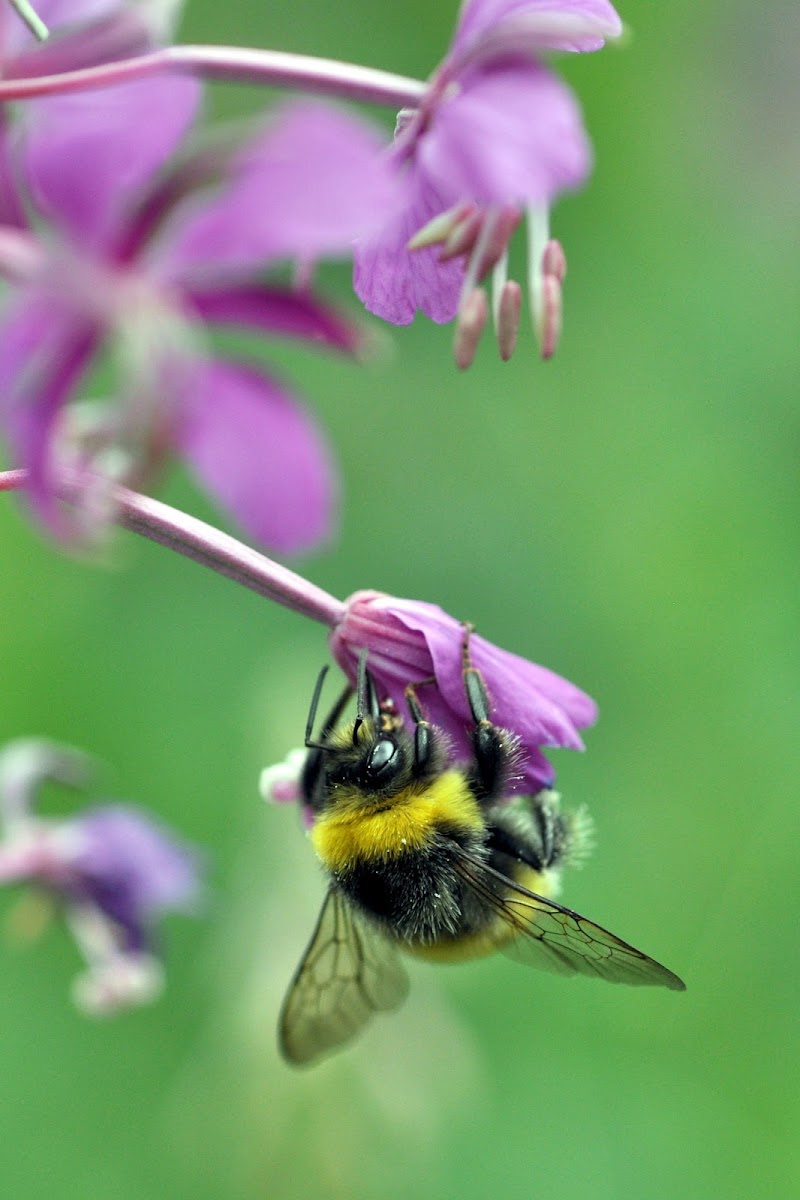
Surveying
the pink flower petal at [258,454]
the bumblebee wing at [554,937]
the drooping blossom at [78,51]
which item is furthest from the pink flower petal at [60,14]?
the bumblebee wing at [554,937]

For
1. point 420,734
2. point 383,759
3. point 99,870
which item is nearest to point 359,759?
point 383,759

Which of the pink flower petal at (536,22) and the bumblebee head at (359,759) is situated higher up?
the pink flower petal at (536,22)

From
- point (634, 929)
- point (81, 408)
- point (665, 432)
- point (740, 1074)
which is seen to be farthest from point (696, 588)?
point (81, 408)

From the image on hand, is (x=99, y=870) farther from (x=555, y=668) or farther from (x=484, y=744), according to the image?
(x=555, y=668)

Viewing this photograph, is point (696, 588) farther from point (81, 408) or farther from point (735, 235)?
point (81, 408)

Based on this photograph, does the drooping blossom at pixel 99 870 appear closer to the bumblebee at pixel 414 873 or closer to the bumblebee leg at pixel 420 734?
the bumblebee at pixel 414 873

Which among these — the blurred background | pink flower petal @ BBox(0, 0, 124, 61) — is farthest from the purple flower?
the blurred background
